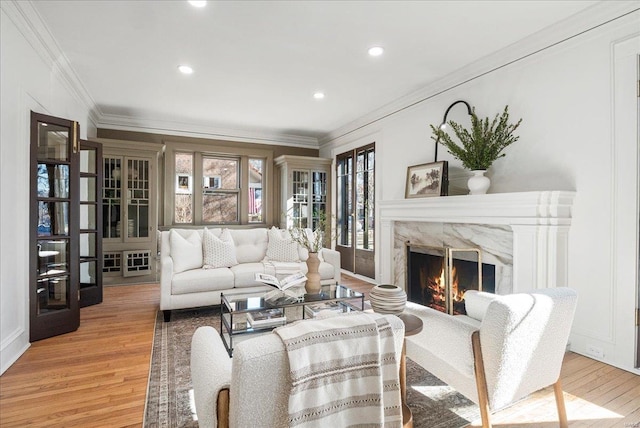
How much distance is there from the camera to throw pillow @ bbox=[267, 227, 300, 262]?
14.1ft

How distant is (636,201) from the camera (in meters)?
2.35

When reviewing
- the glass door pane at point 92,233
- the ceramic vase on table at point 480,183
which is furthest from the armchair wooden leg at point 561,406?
the glass door pane at point 92,233

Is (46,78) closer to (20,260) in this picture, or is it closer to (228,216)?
(20,260)

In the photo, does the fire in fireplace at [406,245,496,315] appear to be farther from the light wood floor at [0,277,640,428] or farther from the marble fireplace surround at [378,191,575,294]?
the light wood floor at [0,277,640,428]

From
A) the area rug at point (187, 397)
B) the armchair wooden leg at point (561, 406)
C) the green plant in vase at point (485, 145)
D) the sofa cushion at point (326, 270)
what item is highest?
the green plant in vase at point (485, 145)

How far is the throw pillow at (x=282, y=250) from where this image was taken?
4.29 meters

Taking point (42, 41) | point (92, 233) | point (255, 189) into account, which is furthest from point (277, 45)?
point (255, 189)

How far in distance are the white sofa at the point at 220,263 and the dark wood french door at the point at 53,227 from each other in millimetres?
811

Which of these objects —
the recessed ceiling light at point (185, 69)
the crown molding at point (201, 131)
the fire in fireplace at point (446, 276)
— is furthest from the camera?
the crown molding at point (201, 131)

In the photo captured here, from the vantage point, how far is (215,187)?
613cm

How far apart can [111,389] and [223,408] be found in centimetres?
165

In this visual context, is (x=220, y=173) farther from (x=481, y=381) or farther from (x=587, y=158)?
→ (x=481, y=381)

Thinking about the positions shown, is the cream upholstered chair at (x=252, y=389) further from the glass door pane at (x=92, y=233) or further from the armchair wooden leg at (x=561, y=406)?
the glass door pane at (x=92, y=233)

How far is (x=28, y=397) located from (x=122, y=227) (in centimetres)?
348
